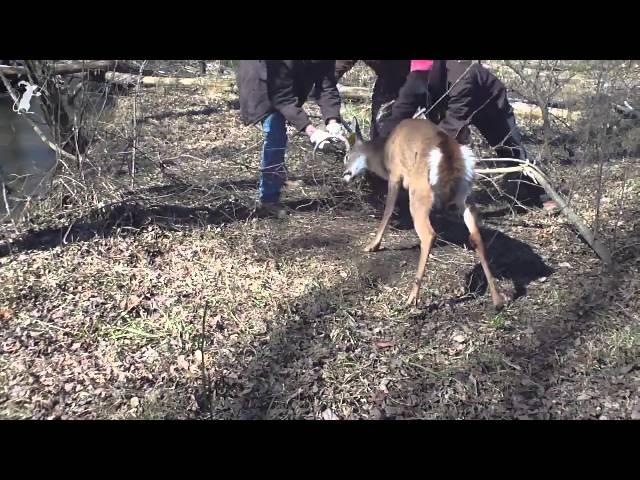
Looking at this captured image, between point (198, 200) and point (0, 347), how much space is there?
2.57 m

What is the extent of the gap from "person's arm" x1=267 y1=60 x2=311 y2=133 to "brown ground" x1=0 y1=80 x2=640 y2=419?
83 centimetres

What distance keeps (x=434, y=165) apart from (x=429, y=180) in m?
0.12

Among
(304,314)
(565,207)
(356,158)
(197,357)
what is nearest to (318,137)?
(356,158)

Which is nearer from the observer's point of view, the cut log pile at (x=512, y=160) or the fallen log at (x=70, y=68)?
the cut log pile at (x=512, y=160)

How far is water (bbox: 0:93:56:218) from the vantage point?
6328 millimetres

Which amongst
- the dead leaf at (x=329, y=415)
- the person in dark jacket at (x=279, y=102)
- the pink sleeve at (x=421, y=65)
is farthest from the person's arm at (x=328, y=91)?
the dead leaf at (x=329, y=415)

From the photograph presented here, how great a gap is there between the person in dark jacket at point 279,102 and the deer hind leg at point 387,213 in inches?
33.6

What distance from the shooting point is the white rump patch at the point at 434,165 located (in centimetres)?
532

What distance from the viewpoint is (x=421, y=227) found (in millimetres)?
5297

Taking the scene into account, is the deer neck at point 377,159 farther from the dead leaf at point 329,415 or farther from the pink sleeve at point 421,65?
the dead leaf at point 329,415

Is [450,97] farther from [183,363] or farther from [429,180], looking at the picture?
[183,363]

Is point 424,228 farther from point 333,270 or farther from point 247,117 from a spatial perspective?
point 247,117

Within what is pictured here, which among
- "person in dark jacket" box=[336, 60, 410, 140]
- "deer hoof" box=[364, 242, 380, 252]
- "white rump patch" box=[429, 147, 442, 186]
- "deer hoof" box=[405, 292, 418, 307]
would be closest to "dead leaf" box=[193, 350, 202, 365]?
"deer hoof" box=[405, 292, 418, 307]
